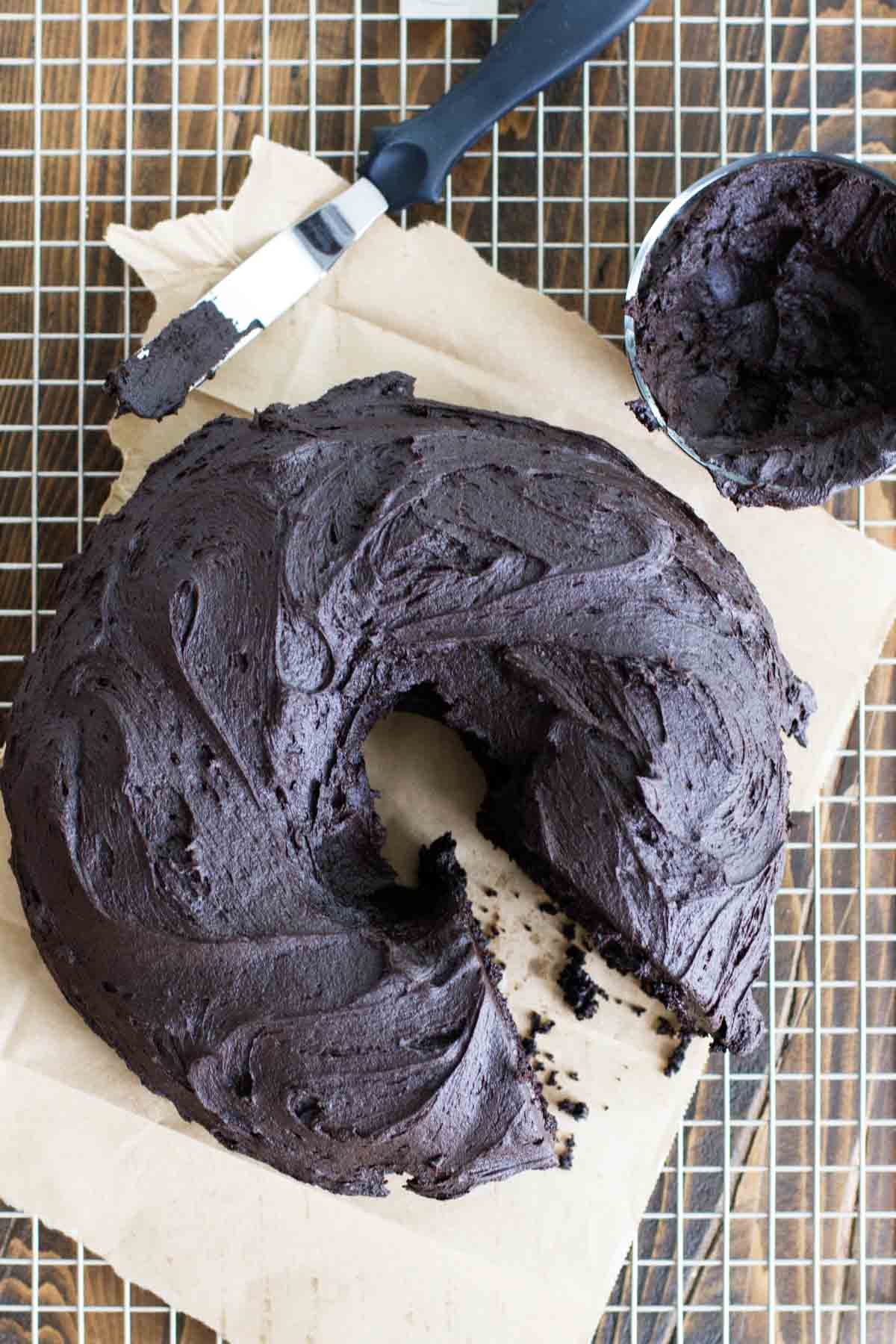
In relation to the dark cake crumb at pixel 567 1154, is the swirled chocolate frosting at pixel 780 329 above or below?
above

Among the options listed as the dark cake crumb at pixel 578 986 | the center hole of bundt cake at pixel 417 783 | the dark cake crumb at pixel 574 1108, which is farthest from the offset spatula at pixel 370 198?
the dark cake crumb at pixel 574 1108

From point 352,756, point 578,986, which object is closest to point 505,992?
point 578,986

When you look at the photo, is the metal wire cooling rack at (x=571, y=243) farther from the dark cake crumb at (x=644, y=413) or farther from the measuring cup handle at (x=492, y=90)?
the dark cake crumb at (x=644, y=413)

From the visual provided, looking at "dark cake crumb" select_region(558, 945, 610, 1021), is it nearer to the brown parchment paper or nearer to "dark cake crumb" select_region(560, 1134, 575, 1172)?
the brown parchment paper

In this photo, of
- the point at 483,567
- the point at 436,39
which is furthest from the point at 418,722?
the point at 436,39

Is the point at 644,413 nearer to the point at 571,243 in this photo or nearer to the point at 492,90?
the point at 571,243

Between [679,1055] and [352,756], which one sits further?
[679,1055]
